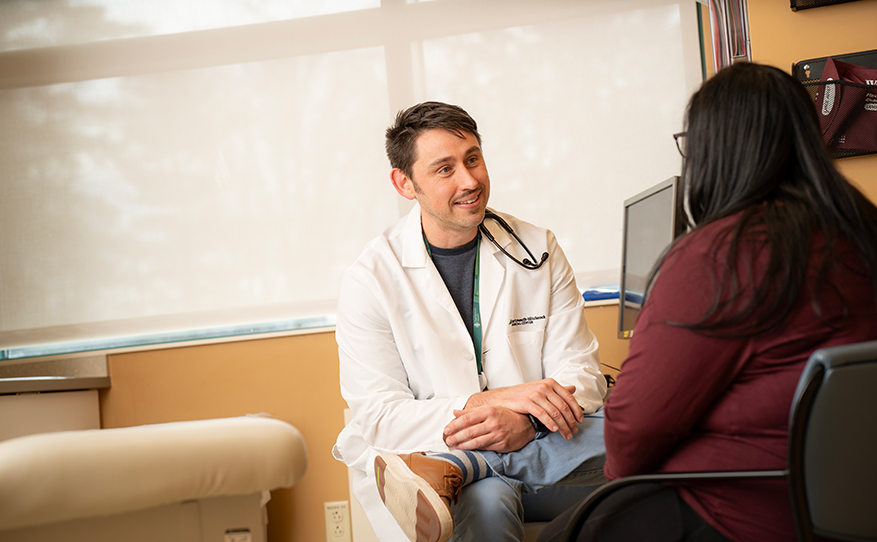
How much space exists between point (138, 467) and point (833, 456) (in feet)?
2.59

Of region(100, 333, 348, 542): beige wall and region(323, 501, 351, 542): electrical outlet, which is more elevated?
region(100, 333, 348, 542): beige wall

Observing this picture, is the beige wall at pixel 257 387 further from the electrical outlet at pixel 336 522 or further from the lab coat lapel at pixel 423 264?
the lab coat lapel at pixel 423 264

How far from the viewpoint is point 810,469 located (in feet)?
2.45

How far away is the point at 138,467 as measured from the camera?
60 cm

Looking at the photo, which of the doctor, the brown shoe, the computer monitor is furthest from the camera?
the computer monitor

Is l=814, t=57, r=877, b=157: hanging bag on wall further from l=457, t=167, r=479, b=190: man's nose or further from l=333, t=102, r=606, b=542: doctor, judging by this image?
l=457, t=167, r=479, b=190: man's nose

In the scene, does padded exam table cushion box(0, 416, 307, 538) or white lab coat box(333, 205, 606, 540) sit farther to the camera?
white lab coat box(333, 205, 606, 540)

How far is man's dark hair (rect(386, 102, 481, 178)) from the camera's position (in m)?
1.83

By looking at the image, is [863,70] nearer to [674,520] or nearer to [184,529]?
[674,520]

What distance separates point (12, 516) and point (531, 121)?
95.4 inches

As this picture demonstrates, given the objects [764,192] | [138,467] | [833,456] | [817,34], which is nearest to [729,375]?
[833,456]

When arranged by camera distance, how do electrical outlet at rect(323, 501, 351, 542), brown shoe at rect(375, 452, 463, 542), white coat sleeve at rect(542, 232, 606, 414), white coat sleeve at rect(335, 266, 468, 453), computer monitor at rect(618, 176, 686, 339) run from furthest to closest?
electrical outlet at rect(323, 501, 351, 542) < computer monitor at rect(618, 176, 686, 339) < white coat sleeve at rect(542, 232, 606, 414) < white coat sleeve at rect(335, 266, 468, 453) < brown shoe at rect(375, 452, 463, 542)

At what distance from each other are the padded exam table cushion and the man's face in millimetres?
1172

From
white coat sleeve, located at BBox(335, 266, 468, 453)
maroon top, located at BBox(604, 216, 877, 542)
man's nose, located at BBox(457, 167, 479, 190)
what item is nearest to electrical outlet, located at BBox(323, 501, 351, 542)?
white coat sleeve, located at BBox(335, 266, 468, 453)
